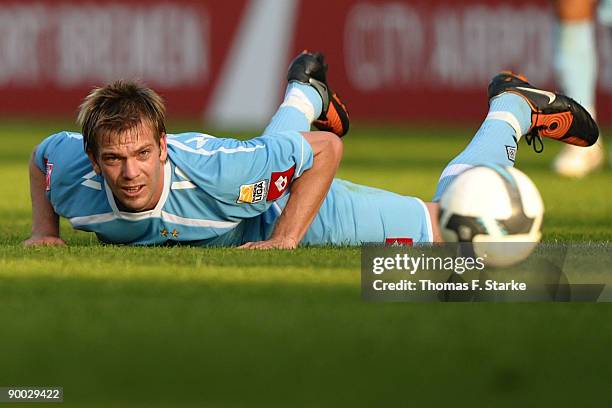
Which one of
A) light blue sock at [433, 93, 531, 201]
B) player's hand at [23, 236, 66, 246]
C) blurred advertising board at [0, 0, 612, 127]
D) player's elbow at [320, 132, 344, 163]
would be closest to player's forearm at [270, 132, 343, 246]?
player's elbow at [320, 132, 344, 163]

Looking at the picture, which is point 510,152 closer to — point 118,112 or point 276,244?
point 276,244

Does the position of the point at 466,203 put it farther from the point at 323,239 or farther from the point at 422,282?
the point at 323,239

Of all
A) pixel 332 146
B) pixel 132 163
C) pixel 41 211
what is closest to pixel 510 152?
pixel 332 146

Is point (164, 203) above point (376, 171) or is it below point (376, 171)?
above

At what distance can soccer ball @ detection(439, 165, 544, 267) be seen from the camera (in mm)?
4906

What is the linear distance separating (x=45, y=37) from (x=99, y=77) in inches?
32.5

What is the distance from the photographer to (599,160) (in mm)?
11023

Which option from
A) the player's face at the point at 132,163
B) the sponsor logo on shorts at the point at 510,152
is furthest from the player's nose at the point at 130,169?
the sponsor logo on shorts at the point at 510,152

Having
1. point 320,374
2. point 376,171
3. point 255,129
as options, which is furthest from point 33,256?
point 255,129

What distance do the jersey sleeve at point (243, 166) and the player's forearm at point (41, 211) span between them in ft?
2.28

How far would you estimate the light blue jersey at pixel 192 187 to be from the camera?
5.42m

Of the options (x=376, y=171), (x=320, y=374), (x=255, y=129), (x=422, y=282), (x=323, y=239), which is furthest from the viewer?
(x=255, y=129)

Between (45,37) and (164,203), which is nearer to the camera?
(164,203)

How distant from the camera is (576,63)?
411 inches
